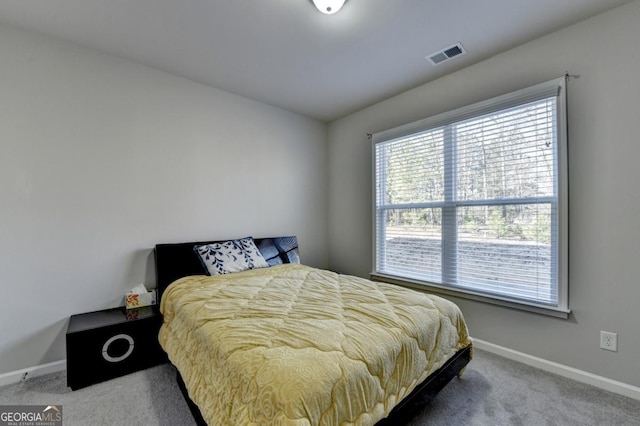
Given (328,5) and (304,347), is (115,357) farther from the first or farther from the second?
(328,5)

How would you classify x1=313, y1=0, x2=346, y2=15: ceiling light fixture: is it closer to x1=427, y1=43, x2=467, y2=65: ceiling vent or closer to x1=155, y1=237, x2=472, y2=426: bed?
x1=427, y1=43, x2=467, y2=65: ceiling vent

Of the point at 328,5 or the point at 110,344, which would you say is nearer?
the point at 328,5

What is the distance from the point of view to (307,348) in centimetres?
121

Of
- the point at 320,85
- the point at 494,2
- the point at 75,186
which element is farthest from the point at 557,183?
the point at 75,186

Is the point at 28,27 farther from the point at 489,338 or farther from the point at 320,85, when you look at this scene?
the point at 489,338

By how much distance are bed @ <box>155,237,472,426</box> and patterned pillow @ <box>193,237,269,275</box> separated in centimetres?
27

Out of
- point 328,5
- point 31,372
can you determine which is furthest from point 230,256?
point 328,5

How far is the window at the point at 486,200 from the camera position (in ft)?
6.99

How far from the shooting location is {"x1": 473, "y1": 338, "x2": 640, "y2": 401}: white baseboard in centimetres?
184

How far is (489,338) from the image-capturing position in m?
2.47

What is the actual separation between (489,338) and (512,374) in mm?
389

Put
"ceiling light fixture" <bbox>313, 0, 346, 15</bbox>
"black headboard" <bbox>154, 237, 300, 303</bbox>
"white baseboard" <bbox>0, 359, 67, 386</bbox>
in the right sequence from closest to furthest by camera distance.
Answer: "ceiling light fixture" <bbox>313, 0, 346, 15</bbox>, "white baseboard" <bbox>0, 359, 67, 386</bbox>, "black headboard" <bbox>154, 237, 300, 303</bbox>

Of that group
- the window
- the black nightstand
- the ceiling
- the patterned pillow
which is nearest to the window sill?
the window

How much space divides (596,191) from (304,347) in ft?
7.49
